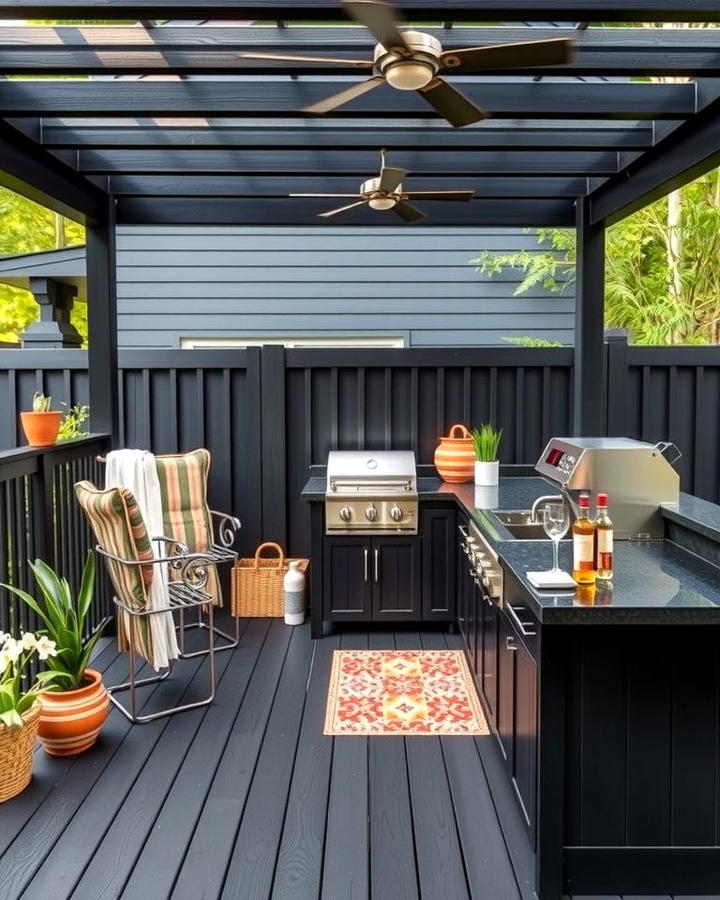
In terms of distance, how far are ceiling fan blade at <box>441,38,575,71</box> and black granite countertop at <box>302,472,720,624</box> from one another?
1.59 meters

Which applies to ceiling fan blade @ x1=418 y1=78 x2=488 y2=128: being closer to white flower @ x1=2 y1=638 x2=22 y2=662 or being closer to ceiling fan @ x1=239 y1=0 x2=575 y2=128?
ceiling fan @ x1=239 y1=0 x2=575 y2=128

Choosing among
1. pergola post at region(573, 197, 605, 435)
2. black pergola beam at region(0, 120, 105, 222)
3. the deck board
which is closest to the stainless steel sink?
the deck board

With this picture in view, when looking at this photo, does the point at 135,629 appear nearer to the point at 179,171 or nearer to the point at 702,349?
the point at 179,171

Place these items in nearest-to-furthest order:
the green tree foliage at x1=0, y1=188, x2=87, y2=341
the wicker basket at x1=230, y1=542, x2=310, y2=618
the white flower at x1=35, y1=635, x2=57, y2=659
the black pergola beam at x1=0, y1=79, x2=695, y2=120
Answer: the white flower at x1=35, y1=635, x2=57, y2=659 < the black pergola beam at x1=0, y1=79, x2=695, y2=120 < the wicker basket at x1=230, y1=542, x2=310, y2=618 < the green tree foliage at x1=0, y1=188, x2=87, y2=341

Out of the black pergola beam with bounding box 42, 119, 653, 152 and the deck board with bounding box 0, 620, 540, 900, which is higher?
the black pergola beam with bounding box 42, 119, 653, 152

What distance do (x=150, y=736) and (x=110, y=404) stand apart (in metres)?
2.16

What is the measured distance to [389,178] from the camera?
3.08 m

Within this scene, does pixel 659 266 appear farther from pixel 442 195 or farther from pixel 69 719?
pixel 69 719

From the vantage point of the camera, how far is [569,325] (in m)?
6.21

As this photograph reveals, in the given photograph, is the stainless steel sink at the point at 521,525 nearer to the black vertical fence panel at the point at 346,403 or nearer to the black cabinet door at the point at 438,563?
the black cabinet door at the point at 438,563

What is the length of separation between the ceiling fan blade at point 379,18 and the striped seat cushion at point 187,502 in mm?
2734

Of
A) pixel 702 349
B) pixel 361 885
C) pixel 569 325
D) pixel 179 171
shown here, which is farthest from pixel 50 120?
pixel 569 325

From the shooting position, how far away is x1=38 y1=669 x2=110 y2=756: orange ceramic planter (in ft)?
9.04

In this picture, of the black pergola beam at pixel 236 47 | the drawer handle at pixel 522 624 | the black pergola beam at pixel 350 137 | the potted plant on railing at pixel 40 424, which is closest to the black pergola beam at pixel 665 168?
the black pergola beam at pixel 350 137
